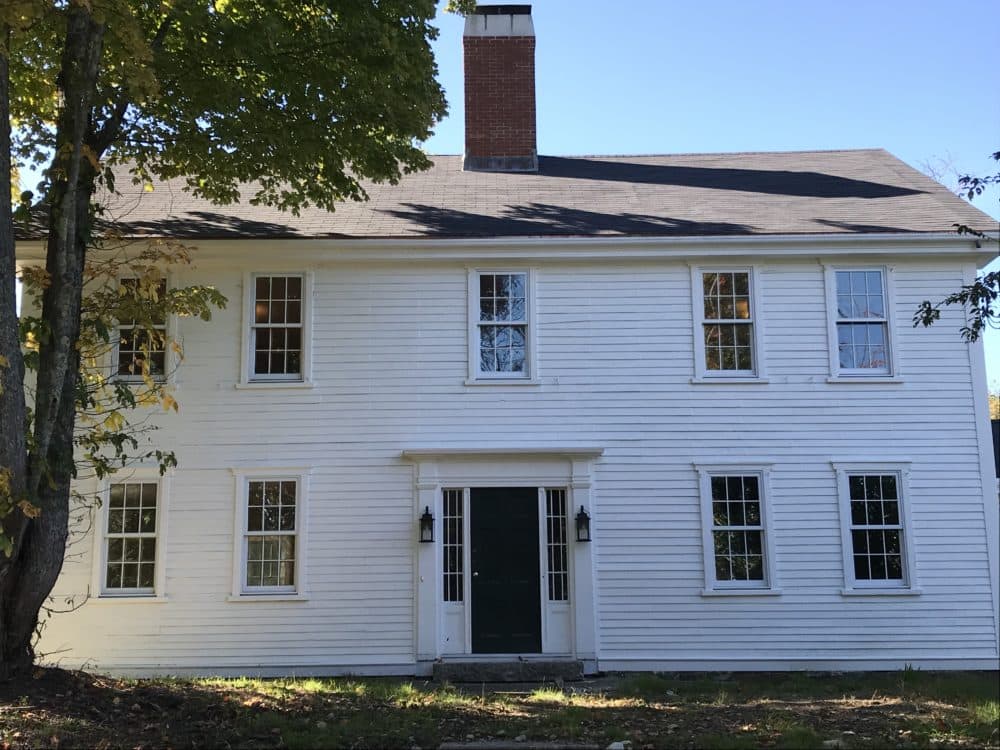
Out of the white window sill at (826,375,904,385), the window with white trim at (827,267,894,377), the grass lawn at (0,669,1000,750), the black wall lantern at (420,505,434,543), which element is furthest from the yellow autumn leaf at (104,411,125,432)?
the window with white trim at (827,267,894,377)

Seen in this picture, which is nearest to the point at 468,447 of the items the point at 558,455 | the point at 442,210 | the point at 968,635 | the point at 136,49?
the point at 558,455

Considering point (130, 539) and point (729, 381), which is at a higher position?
point (729, 381)

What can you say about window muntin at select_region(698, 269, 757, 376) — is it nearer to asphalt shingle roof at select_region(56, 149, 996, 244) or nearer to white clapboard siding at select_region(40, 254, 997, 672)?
white clapboard siding at select_region(40, 254, 997, 672)

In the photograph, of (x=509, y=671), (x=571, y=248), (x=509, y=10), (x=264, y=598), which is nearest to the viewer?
(x=509, y=671)

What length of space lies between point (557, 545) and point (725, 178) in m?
7.13

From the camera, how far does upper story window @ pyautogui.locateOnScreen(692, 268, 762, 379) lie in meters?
12.9

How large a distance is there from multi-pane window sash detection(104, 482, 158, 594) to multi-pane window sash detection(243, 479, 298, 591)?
1311mm

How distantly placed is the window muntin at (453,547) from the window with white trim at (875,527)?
5.22 meters

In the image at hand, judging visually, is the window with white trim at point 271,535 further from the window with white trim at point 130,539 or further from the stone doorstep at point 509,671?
the stone doorstep at point 509,671

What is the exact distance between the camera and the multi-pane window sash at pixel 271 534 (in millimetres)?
12414

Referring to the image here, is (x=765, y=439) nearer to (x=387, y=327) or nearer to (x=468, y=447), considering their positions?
(x=468, y=447)

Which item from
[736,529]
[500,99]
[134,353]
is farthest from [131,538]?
[500,99]

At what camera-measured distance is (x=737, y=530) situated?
12.5 m

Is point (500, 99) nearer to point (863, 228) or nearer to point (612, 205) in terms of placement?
point (612, 205)
